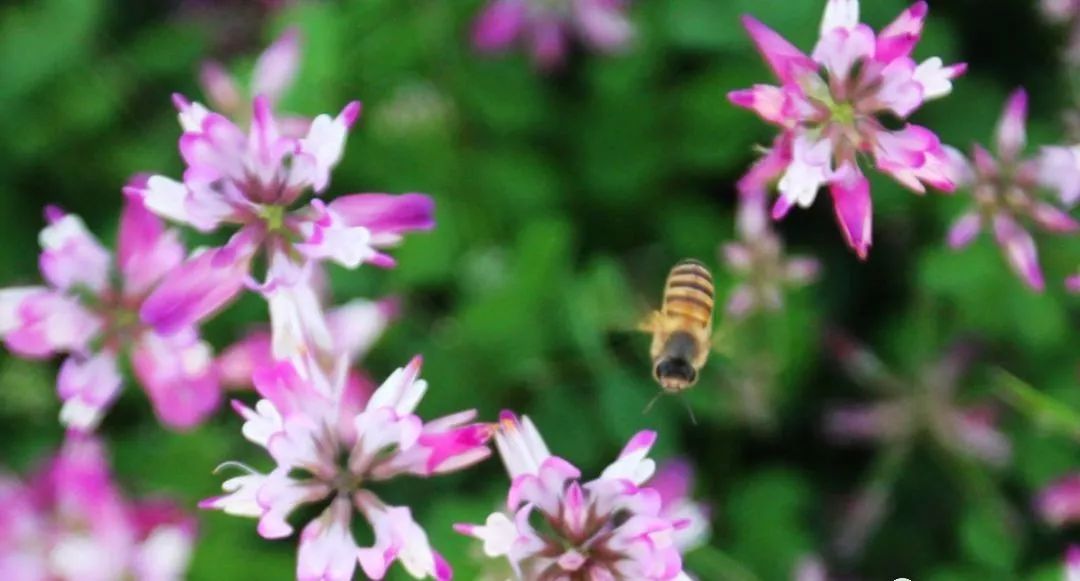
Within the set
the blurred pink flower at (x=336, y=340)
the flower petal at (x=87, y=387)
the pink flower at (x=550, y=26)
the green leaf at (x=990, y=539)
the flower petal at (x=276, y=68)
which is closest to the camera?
the flower petal at (x=87, y=387)

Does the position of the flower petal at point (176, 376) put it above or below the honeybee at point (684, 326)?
above

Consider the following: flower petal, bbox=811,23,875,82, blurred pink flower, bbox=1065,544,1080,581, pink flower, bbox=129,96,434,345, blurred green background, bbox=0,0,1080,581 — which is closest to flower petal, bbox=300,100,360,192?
pink flower, bbox=129,96,434,345

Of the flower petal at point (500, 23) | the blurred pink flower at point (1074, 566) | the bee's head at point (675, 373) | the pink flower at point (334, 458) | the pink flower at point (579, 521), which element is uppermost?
the flower petal at point (500, 23)

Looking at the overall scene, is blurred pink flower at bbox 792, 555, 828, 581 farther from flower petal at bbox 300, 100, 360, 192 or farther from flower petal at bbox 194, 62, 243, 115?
flower petal at bbox 194, 62, 243, 115

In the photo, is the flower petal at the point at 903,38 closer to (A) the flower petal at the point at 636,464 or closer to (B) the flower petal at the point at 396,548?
(A) the flower petal at the point at 636,464

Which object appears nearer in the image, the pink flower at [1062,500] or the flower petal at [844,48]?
the flower petal at [844,48]

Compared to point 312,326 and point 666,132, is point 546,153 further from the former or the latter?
point 312,326

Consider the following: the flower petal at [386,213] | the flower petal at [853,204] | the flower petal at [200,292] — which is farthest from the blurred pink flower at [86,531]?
the flower petal at [853,204]
